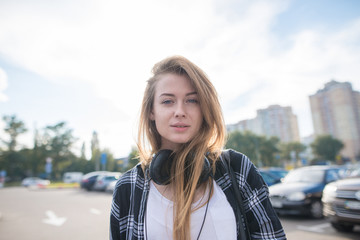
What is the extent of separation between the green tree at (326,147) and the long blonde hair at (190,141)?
6366 centimetres

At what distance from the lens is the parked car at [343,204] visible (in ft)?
13.9

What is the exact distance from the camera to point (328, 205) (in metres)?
4.78

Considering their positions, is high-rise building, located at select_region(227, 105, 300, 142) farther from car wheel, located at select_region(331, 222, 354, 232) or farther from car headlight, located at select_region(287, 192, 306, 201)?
car wheel, located at select_region(331, 222, 354, 232)

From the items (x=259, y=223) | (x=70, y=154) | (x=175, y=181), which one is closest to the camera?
(x=259, y=223)

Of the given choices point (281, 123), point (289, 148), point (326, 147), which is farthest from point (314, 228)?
point (289, 148)

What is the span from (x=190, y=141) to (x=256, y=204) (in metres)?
0.55

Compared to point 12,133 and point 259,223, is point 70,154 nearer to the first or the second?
point 12,133

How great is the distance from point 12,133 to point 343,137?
90992 mm

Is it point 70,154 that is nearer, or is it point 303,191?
point 303,191

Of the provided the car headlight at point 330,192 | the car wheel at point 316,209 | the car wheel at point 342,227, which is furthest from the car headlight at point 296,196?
the car wheel at point 342,227

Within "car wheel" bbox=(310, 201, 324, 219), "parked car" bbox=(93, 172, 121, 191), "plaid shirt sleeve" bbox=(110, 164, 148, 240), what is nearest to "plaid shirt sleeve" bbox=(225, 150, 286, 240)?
"plaid shirt sleeve" bbox=(110, 164, 148, 240)

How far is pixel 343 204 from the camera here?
14.5 ft

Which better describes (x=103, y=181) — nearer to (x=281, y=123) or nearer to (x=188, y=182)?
(x=188, y=182)

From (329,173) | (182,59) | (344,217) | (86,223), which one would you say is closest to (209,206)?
(182,59)
